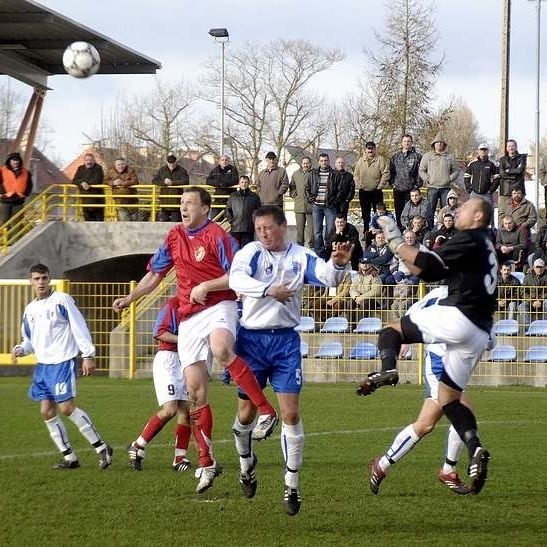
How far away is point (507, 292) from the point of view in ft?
67.6

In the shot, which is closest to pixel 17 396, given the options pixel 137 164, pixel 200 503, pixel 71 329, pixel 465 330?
pixel 71 329

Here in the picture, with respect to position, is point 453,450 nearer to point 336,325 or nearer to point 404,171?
point 336,325

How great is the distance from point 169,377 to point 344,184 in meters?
12.4

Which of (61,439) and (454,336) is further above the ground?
(454,336)

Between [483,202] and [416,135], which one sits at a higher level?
[416,135]

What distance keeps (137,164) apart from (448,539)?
54.6 metres

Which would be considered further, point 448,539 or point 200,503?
point 200,503

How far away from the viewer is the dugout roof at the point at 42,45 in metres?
26.2

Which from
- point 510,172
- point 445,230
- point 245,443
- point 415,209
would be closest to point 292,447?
point 245,443

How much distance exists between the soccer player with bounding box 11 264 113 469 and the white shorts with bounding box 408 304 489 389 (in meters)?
3.67

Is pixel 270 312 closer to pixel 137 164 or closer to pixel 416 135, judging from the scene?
pixel 416 135

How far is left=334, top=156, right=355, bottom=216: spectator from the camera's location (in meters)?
22.7

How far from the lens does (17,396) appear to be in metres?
18.5


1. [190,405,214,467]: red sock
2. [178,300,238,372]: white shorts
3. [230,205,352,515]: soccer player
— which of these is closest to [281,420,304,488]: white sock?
[230,205,352,515]: soccer player
